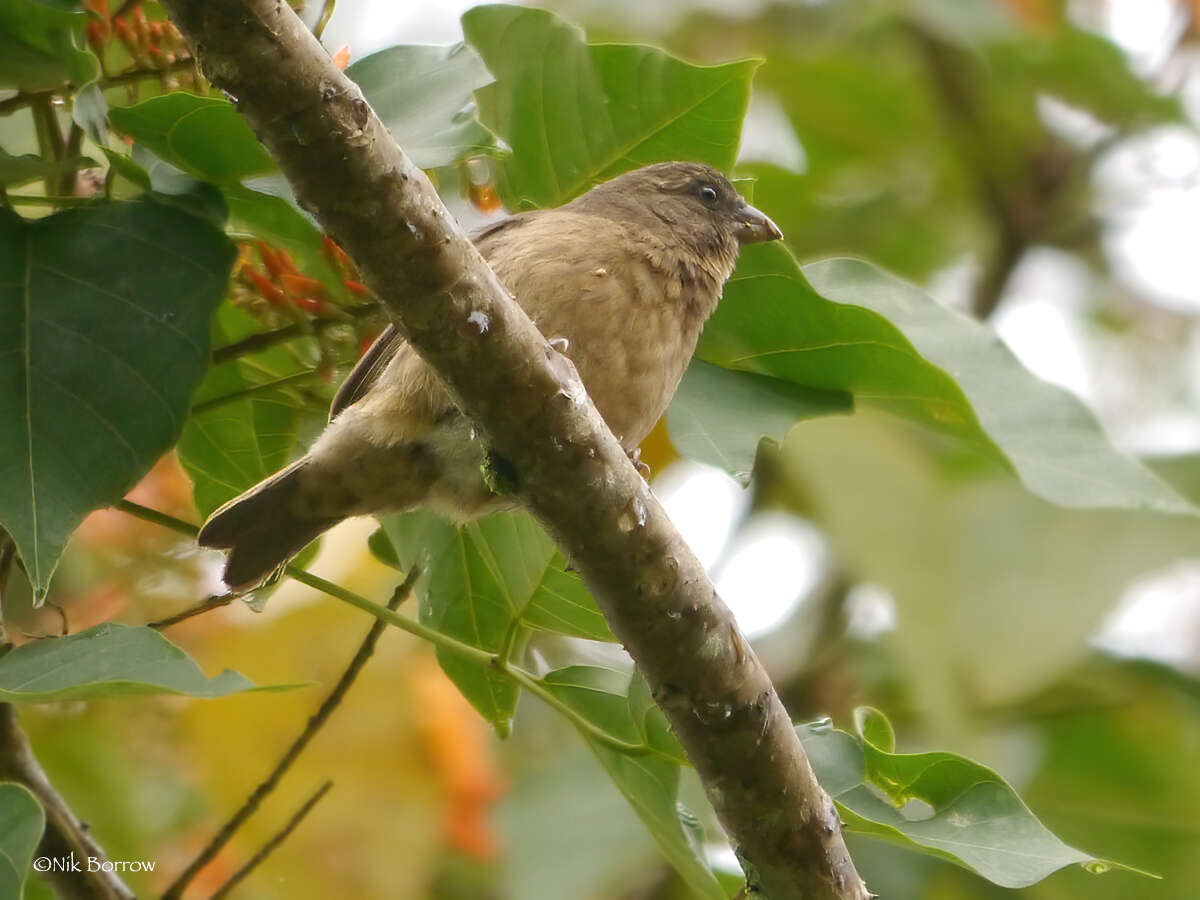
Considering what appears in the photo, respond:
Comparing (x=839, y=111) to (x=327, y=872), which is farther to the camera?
(x=839, y=111)

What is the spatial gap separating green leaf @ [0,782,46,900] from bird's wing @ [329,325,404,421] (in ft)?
2.98

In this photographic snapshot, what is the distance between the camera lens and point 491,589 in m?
2.62

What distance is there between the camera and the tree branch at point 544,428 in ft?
5.61

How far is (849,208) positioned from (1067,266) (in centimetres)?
165

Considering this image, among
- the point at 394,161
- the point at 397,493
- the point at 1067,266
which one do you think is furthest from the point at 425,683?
the point at 1067,266

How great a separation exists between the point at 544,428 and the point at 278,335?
642 millimetres

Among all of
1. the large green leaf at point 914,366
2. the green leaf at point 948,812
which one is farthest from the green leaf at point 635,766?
the large green leaf at point 914,366

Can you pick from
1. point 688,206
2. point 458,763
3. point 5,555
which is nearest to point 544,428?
point 5,555

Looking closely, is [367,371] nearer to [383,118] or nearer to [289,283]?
[289,283]

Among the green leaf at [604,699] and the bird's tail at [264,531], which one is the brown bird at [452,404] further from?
the green leaf at [604,699]

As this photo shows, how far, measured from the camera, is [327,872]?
3666 millimetres

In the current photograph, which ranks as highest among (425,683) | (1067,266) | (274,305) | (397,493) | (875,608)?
(274,305)

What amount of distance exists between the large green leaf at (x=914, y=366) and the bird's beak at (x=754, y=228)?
1.83 feet

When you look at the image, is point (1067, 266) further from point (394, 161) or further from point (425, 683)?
point (394, 161)
